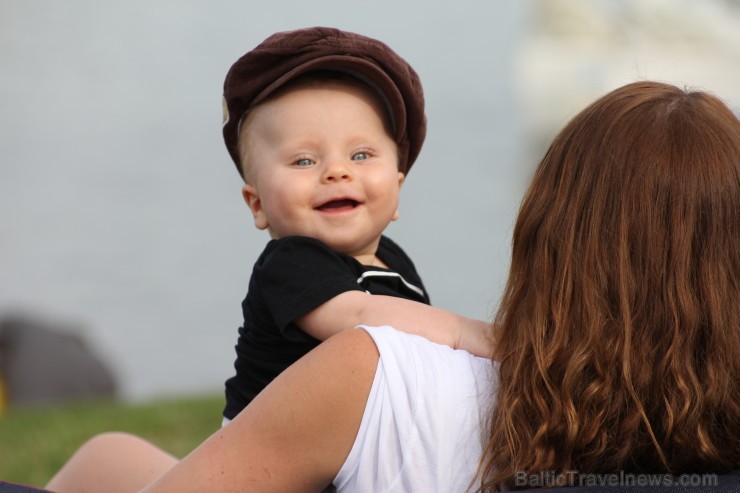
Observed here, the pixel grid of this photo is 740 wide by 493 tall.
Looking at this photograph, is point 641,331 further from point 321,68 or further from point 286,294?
point 321,68

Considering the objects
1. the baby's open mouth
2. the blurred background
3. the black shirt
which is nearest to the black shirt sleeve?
the black shirt

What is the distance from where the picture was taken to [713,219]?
1863mm

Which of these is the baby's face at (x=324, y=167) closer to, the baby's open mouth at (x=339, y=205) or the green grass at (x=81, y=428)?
the baby's open mouth at (x=339, y=205)

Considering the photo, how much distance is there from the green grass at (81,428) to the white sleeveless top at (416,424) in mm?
3438

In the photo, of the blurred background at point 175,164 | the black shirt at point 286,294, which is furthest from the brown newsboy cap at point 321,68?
the blurred background at point 175,164

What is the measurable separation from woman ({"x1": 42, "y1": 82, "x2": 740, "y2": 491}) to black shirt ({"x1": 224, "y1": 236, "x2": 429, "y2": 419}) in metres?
0.34

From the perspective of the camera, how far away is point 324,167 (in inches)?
94.7

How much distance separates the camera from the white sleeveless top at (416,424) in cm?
184

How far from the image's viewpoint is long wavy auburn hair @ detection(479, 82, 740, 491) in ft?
6.08

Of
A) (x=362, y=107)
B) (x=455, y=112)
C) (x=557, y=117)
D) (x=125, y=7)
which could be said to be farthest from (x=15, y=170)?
(x=362, y=107)

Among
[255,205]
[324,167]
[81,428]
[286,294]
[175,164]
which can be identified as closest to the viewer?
[286,294]

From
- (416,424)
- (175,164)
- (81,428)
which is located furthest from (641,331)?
(175,164)

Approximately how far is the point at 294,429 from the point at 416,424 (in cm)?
20

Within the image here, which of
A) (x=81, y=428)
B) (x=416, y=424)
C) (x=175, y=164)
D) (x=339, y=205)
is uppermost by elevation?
(x=175, y=164)
